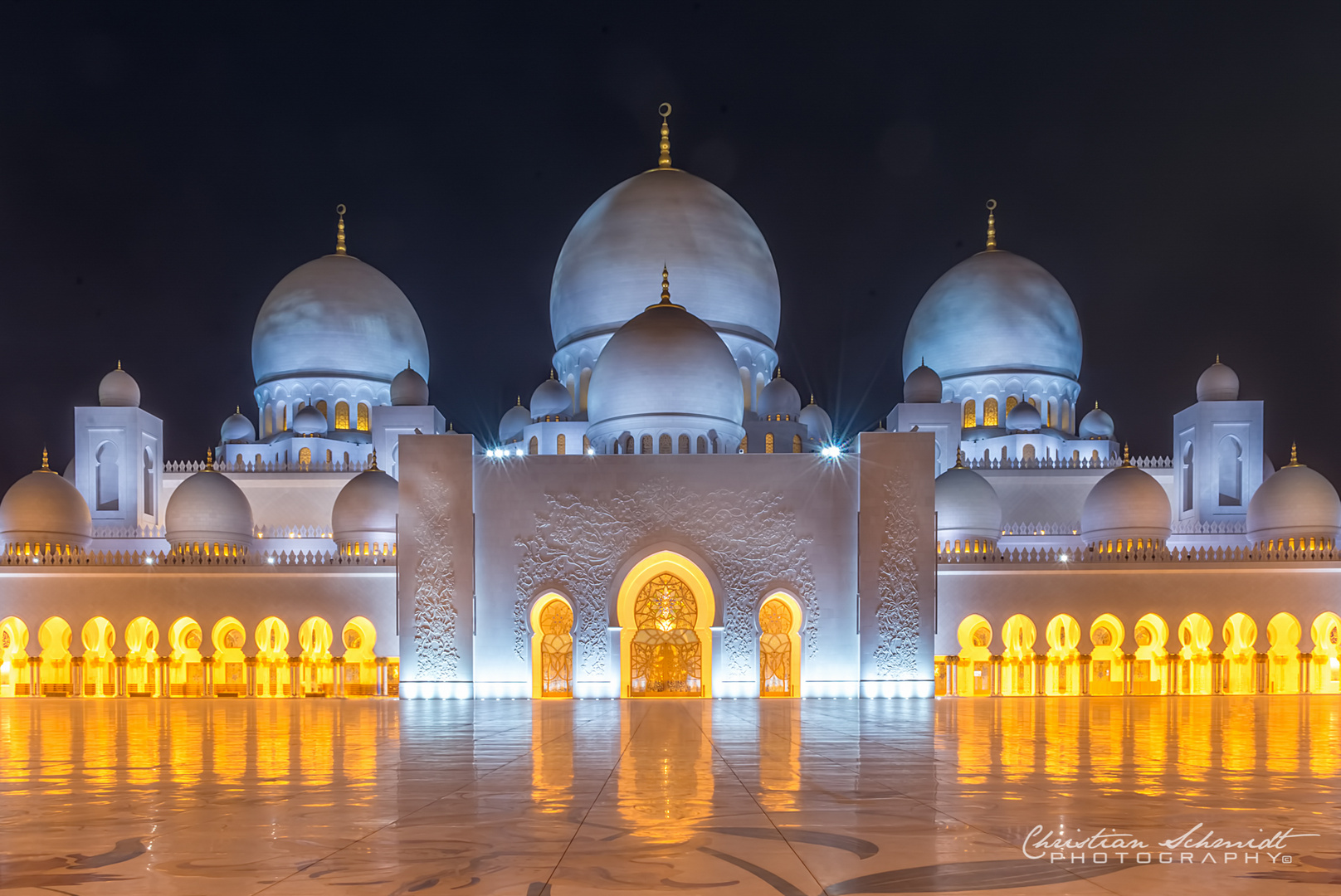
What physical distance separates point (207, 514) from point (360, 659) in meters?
3.64

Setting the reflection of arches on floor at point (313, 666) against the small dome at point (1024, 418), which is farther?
the small dome at point (1024, 418)

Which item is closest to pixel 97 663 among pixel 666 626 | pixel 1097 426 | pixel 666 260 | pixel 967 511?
pixel 666 626

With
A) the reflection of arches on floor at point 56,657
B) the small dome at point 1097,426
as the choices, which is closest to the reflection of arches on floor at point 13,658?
the reflection of arches on floor at point 56,657

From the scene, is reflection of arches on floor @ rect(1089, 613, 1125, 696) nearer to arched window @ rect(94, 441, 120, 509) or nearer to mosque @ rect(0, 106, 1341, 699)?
mosque @ rect(0, 106, 1341, 699)

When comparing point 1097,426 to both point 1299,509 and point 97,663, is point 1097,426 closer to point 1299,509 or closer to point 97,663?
point 1299,509

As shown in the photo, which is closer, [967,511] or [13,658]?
[13,658]

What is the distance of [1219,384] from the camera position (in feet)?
68.8

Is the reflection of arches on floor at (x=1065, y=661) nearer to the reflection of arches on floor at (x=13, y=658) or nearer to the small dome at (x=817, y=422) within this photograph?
the small dome at (x=817, y=422)

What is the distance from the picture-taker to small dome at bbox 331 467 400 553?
1809 centimetres

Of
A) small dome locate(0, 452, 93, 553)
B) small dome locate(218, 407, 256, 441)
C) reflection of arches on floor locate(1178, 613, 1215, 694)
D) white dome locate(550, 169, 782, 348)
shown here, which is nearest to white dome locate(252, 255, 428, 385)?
small dome locate(218, 407, 256, 441)

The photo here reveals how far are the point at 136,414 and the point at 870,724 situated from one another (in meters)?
16.9

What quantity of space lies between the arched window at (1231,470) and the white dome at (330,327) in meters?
16.1

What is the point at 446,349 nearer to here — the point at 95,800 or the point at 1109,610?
the point at 1109,610

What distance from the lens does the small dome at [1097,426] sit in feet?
73.6
